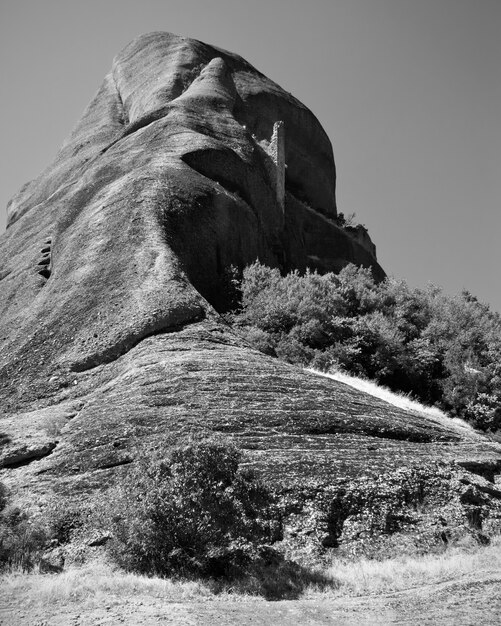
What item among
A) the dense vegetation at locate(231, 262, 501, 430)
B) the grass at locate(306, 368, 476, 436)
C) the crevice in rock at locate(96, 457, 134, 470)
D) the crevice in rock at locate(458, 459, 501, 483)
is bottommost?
the crevice in rock at locate(96, 457, 134, 470)

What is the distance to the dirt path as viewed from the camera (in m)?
11.5

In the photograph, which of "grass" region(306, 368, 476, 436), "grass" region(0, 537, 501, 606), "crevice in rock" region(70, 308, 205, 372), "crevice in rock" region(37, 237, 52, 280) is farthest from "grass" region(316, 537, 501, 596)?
"crevice in rock" region(37, 237, 52, 280)

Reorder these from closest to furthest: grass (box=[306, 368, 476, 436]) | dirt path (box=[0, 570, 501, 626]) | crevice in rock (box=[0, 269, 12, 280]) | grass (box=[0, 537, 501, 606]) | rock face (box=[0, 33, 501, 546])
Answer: dirt path (box=[0, 570, 501, 626])
grass (box=[0, 537, 501, 606])
rock face (box=[0, 33, 501, 546])
grass (box=[306, 368, 476, 436])
crevice in rock (box=[0, 269, 12, 280])

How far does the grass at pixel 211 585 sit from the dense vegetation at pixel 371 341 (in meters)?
13.1

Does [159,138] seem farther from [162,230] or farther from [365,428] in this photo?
[365,428]

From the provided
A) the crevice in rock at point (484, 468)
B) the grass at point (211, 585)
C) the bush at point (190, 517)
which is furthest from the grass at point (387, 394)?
the grass at point (211, 585)

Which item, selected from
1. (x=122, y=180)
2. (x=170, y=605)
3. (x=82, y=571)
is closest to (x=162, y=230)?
(x=122, y=180)

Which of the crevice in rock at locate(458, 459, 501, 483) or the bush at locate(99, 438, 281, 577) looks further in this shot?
the crevice in rock at locate(458, 459, 501, 483)

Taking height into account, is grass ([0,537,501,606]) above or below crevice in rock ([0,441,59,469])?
below

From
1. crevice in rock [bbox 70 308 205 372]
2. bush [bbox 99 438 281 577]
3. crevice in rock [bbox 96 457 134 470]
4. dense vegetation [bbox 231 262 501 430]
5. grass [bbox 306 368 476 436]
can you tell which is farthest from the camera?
dense vegetation [bbox 231 262 501 430]

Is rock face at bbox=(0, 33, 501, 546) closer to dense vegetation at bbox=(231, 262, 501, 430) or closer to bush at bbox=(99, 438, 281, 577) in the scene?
bush at bbox=(99, 438, 281, 577)

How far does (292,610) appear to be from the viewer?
12.3m

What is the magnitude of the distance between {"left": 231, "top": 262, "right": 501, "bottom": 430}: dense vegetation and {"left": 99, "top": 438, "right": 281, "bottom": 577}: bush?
11720 millimetres

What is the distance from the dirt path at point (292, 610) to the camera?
37.7 ft
